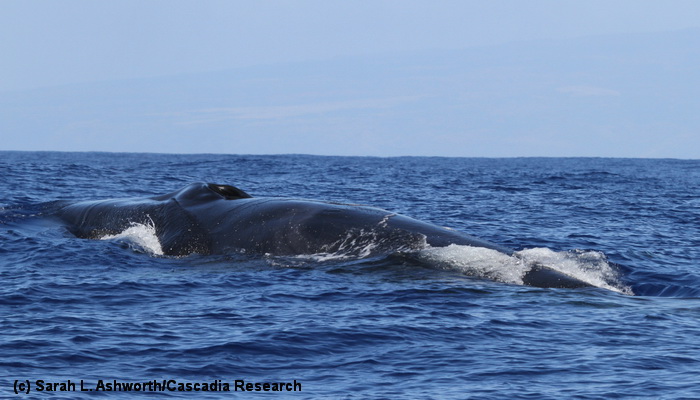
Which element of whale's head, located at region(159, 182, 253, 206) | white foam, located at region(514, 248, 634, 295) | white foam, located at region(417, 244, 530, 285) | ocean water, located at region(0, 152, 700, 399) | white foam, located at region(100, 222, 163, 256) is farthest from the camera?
whale's head, located at region(159, 182, 253, 206)

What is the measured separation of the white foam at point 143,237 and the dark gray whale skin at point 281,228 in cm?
13

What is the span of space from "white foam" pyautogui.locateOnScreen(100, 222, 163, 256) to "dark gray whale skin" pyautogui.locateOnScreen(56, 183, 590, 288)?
0.41ft

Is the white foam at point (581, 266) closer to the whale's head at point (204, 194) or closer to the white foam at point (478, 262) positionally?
the white foam at point (478, 262)

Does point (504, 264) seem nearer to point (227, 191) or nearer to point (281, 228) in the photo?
point (281, 228)

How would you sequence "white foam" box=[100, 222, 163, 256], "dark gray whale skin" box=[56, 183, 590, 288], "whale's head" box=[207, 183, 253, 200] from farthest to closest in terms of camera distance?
"whale's head" box=[207, 183, 253, 200] → "white foam" box=[100, 222, 163, 256] → "dark gray whale skin" box=[56, 183, 590, 288]

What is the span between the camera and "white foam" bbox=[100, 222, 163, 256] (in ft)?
59.6

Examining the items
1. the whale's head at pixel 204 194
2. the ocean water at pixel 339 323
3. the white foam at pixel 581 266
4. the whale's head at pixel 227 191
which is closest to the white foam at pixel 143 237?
the ocean water at pixel 339 323

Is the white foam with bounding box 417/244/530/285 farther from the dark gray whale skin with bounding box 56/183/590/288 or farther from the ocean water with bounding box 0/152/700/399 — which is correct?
the dark gray whale skin with bounding box 56/183/590/288

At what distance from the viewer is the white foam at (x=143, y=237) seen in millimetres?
18156

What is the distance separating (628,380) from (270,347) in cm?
420

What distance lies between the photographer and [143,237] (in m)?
18.8

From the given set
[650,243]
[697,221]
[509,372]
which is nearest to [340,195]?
[697,221]

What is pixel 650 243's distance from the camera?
24156mm

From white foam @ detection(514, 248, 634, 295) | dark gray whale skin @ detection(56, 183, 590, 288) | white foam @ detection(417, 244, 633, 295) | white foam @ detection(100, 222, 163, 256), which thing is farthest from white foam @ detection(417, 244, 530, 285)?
white foam @ detection(100, 222, 163, 256)
